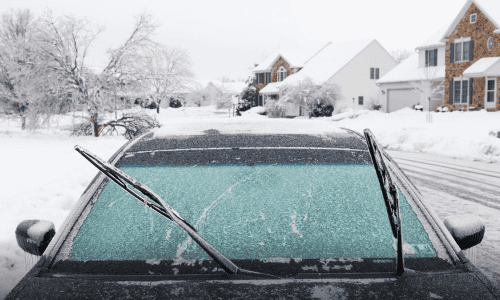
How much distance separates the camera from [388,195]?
1.86 meters

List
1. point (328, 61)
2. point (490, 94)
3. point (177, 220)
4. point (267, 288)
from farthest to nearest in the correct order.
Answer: point (328, 61) → point (490, 94) → point (177, 220) → point (267, 288)

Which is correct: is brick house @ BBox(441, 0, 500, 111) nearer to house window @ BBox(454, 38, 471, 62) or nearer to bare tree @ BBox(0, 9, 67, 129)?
house window @ BBox(454, 38, 471, 62)

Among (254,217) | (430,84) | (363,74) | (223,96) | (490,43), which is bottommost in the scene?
(254,217)

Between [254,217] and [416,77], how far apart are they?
40.5 meters

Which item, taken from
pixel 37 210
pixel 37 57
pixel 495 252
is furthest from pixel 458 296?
pixel 37 57

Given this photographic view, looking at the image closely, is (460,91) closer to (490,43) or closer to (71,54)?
(490,43)

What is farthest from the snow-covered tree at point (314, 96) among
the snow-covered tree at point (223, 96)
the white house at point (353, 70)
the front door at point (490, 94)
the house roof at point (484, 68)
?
the snow-covered tree at point (223, 96)

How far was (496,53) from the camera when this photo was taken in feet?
110

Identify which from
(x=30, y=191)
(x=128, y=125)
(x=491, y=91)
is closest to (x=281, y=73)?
(x=491, y=91)

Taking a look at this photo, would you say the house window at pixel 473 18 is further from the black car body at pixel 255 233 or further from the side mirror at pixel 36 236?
the side mirror at pixel 36 236

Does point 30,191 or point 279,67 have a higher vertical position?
point 279,67

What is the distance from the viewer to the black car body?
5.73 feet

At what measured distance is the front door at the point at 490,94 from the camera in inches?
1264

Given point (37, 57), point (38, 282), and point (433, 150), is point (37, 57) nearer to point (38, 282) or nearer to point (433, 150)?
point (433, 150)
